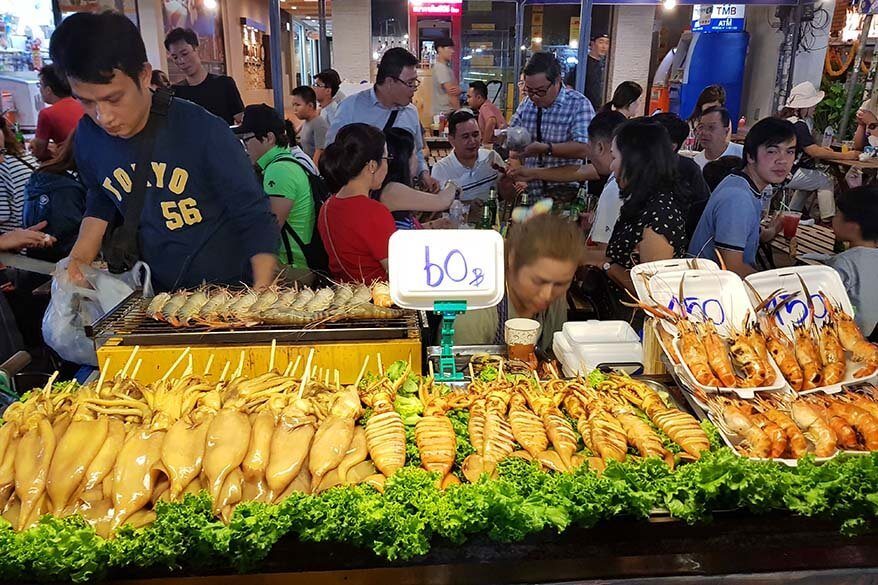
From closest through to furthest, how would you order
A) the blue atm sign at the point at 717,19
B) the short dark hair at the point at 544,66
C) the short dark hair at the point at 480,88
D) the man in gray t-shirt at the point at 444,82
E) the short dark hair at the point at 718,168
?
the short dark hair at the point at 718,168, the short dark hair at the point at 544,66, the short dark hair at the point at 480,88, the man in gray t-shirt at the point at 444,82, the blue atm sign at the point at 717,19

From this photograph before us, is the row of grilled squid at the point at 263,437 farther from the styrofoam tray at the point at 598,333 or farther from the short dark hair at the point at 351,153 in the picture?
the short dark hair at the point at 351,153

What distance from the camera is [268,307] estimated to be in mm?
2711

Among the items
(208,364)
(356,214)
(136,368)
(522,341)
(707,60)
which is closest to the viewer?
(136,368)

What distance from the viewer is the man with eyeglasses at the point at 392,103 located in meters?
5.42

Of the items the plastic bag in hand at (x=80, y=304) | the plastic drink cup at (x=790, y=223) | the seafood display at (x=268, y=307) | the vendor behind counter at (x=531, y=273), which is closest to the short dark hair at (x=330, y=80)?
the plastic drink cup at (x=790, y=223)

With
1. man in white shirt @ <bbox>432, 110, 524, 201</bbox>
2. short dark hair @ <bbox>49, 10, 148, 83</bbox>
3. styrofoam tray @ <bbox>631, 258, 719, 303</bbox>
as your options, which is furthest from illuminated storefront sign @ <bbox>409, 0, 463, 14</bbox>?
styrofoam tray @ <bbox>631, 258, 719, 303</bbox>

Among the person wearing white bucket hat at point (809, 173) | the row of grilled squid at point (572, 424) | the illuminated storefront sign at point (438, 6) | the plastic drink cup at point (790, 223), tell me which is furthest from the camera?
the illuminated storefront sign at point (438, 6)

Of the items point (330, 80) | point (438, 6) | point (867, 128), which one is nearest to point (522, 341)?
point (330, 80)

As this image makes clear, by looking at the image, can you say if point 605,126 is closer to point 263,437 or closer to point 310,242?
point 310,242

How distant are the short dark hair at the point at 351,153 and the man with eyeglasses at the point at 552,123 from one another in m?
2.65

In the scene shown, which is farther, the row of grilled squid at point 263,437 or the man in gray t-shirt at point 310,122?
the man in gray t-shirt at point 310,122

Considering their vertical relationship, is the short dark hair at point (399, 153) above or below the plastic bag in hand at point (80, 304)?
above

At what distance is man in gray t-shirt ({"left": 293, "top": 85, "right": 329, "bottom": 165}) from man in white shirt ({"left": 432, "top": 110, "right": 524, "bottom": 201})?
2264 mm

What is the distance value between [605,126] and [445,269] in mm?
3806
